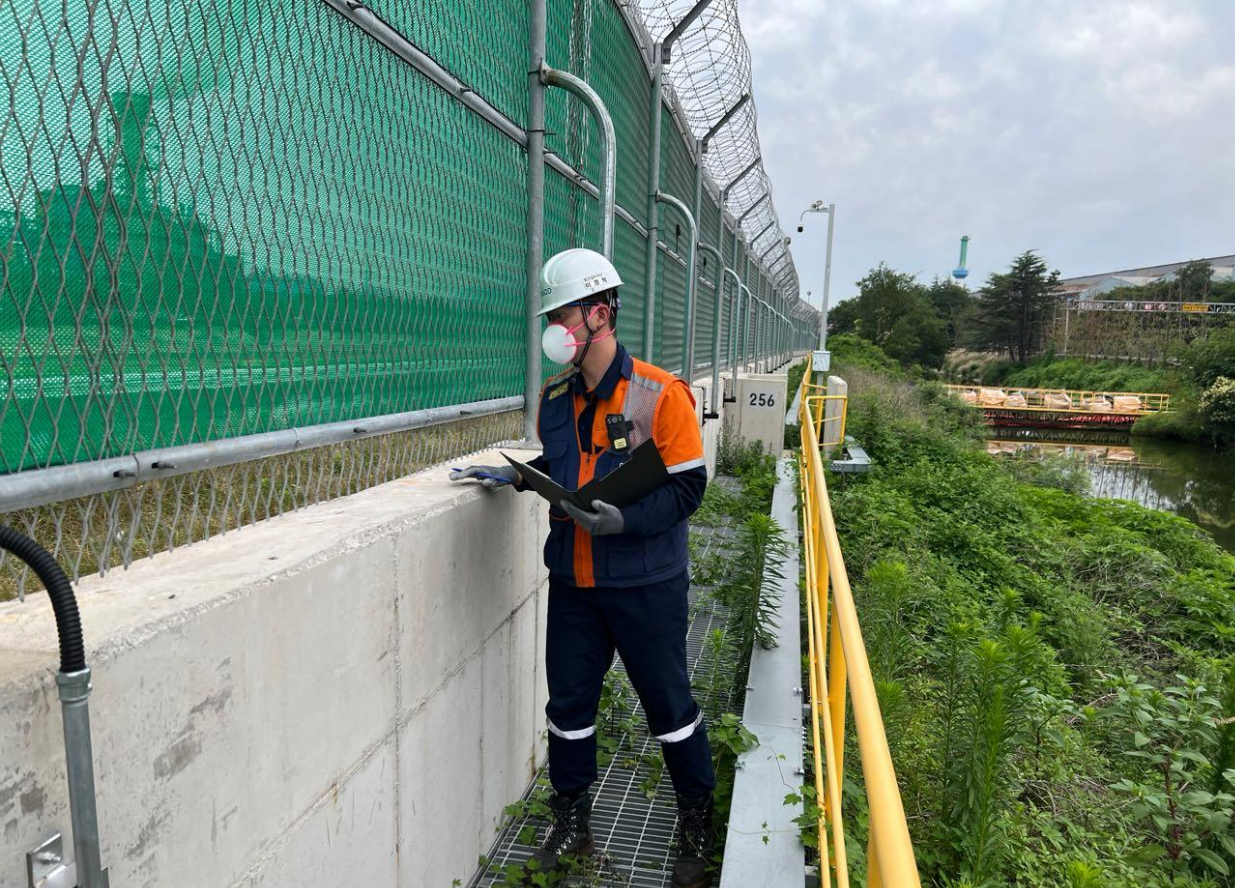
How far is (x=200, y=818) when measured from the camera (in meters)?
1.58

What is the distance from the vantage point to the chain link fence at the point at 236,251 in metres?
1.45

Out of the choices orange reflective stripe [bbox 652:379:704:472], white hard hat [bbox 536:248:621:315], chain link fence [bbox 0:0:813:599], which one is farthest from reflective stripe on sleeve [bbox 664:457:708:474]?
chain link fence [bbox 0:0:813:599]

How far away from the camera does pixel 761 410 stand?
12680 millimetres

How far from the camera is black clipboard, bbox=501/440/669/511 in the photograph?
105 inches

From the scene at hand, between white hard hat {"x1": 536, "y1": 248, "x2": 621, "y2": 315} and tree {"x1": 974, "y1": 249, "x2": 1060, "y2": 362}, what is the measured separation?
8272 cm

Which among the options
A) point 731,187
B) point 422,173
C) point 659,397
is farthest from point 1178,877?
point 731,187

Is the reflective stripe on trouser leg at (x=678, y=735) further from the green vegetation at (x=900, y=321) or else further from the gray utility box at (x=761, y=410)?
the green vegetation at (x=900, y=321)

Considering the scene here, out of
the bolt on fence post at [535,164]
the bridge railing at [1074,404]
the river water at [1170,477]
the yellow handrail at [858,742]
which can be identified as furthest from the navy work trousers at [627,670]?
the bridge railing at [1074,404]

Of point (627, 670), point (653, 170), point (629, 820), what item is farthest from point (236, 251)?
point (653, 170)

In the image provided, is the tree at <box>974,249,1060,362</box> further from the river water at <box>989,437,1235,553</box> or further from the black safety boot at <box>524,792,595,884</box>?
the black safety boot at <box>524,792,595,884</box>

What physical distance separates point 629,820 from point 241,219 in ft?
8.80

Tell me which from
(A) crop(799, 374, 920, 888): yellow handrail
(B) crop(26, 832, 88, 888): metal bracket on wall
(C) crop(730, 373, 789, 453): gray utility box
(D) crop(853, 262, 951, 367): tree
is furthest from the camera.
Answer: (D) crop(853, 262, 951, 367): tree

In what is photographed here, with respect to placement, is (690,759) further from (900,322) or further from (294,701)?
(900,322)

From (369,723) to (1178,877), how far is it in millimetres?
3173
